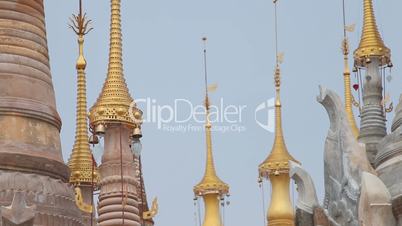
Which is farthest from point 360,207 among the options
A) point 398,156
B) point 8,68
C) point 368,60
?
point 368,60

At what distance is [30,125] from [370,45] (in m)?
9.24

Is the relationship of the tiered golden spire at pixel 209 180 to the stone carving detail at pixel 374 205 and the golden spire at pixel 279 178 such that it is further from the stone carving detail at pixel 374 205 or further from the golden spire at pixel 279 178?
the stone carving detail at pixel 374 205

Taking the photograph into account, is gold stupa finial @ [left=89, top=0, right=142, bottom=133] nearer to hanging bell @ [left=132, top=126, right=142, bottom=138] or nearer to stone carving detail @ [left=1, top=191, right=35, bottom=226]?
hanging bell @ [left=132, top=126, right=142, bottom=138]

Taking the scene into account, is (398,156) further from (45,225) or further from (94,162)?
(94,162)

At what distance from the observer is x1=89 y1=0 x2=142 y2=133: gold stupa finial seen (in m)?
26.6

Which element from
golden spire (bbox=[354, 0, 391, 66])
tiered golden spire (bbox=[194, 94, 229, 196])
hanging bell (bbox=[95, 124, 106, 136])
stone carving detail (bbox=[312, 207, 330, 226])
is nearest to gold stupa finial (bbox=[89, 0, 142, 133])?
hanging bell (bbox=[95, 124, 106, 136])

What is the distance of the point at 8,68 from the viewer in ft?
81.3

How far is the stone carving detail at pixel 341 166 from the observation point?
2059 centimetres

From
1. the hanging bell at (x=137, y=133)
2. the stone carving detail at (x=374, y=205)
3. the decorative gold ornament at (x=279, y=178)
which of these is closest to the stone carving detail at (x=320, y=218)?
the stone carving detail at (x=374, y=205)

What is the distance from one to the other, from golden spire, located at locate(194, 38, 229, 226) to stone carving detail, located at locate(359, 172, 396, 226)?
58.1 feet

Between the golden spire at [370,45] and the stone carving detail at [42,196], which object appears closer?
the stone carving detail at [42,196]

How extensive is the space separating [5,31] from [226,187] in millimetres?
13458

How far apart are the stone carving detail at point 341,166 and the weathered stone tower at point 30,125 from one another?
5.70m

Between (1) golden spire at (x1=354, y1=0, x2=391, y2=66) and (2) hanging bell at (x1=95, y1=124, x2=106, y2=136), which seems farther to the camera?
(1) golden spire at (x1=354, y1=0, x2=391, y2=66)
